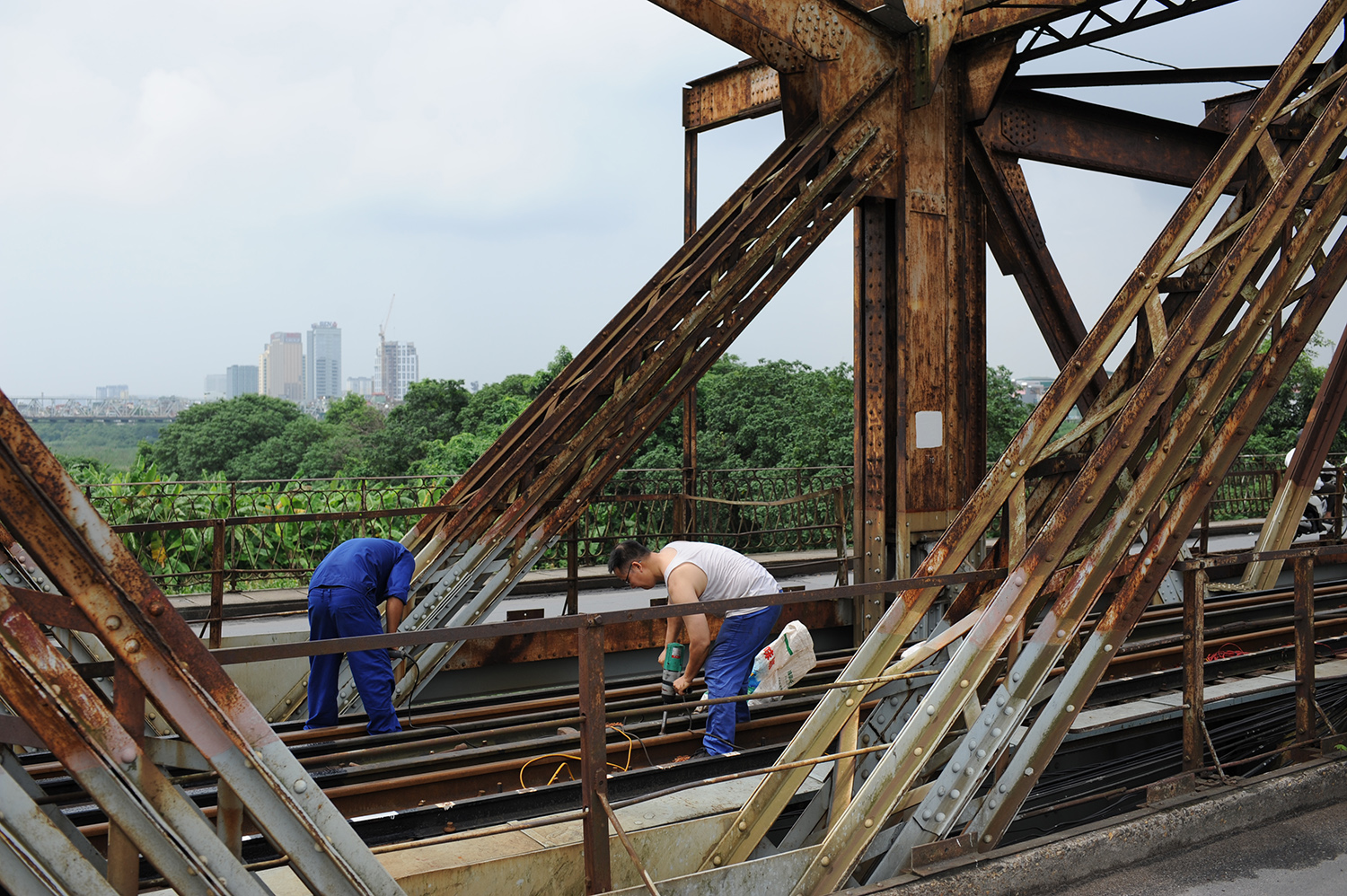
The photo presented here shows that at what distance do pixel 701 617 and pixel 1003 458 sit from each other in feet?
6.60

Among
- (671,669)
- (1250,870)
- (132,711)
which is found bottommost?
(1250,870)

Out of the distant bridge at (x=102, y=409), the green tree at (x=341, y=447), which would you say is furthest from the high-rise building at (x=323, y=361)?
the green tree at (x=341, y=447)

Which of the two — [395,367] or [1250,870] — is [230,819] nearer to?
[1250,870]

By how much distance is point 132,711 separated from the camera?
111 inches

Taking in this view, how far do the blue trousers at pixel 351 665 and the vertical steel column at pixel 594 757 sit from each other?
291 centimetres

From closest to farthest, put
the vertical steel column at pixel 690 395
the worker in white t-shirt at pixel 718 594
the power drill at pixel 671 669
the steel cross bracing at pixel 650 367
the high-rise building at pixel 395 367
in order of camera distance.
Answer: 1. the worker in white t-shirt at pixel 718 594
2. the power drill at pixel 671 669
3. the steel cross bracing at pixel 650 367
4. the vertical steel column at pixel 690 395
5. the high-rise building at pixel 395 367

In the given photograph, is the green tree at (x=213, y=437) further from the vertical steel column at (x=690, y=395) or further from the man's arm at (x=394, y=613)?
the man's arm at (x=394, y=613)

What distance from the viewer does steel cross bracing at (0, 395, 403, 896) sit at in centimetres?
262

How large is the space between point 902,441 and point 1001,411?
27.4m

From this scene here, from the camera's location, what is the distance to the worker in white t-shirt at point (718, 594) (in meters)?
6.05

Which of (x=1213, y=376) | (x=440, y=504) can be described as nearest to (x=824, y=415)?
(x=440, y=504)

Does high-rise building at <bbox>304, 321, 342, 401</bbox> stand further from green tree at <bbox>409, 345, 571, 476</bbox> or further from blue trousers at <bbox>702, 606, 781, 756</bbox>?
blue trousers at <bbox>702, 606, 781, 756</bbox>

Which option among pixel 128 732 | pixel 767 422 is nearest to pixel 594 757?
pixel 128 732

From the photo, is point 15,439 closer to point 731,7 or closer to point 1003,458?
point 1003,458
